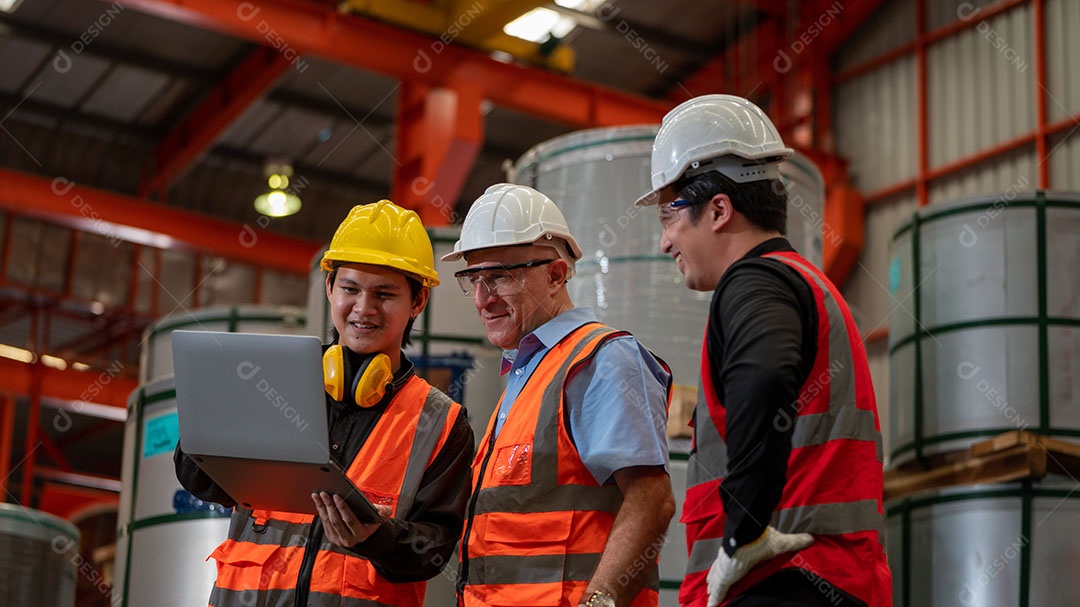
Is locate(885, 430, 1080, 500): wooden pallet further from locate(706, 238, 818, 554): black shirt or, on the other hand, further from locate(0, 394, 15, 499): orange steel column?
locate(0, 394, 15, 499): orange steel column

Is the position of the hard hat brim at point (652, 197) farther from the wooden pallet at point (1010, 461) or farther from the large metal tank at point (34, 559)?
the large metal tank at point (34, 559)

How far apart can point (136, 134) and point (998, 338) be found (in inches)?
581

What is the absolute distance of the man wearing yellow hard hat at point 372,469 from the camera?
11.3 ft

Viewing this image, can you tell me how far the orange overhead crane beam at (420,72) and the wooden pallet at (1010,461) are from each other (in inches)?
276

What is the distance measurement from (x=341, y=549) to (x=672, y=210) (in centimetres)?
132

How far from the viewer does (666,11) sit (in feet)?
56.0

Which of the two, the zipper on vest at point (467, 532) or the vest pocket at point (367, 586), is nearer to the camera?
the zipper on vest at point (467, 532)

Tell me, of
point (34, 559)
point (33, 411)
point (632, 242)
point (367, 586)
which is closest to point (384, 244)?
point (367, 586)

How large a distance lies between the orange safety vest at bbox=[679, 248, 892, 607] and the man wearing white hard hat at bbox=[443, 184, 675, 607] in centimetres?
39

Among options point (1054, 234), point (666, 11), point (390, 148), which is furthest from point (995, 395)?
point (390, 148)

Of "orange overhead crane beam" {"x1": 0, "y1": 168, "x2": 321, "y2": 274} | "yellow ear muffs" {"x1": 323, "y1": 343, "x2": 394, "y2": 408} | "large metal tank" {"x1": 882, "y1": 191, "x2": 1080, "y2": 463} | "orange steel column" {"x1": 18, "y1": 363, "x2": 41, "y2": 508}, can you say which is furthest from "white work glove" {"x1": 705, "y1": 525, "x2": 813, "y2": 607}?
"orange steel column" {"x1": 18, "y1": 363, "x2": 41, "y2": 508}

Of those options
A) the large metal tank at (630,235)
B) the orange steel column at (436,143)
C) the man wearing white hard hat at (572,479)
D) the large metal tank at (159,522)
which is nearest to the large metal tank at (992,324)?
the large metal tank at (630,235)

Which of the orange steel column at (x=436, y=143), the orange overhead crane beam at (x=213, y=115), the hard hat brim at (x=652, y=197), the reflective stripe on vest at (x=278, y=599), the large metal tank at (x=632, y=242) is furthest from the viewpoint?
the orange overhead crane beam at (x=213, y=115)

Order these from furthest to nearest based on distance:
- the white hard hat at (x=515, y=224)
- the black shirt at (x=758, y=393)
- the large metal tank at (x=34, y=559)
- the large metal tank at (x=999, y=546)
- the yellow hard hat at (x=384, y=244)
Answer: the large metal tank at (x=34, y=559), the large metal tank at (x=999, y=546), the yellow hard hat at (x=384, y=244), the white hard hat at (x=515, y=224), the black shirt at (x=758, y=393)
